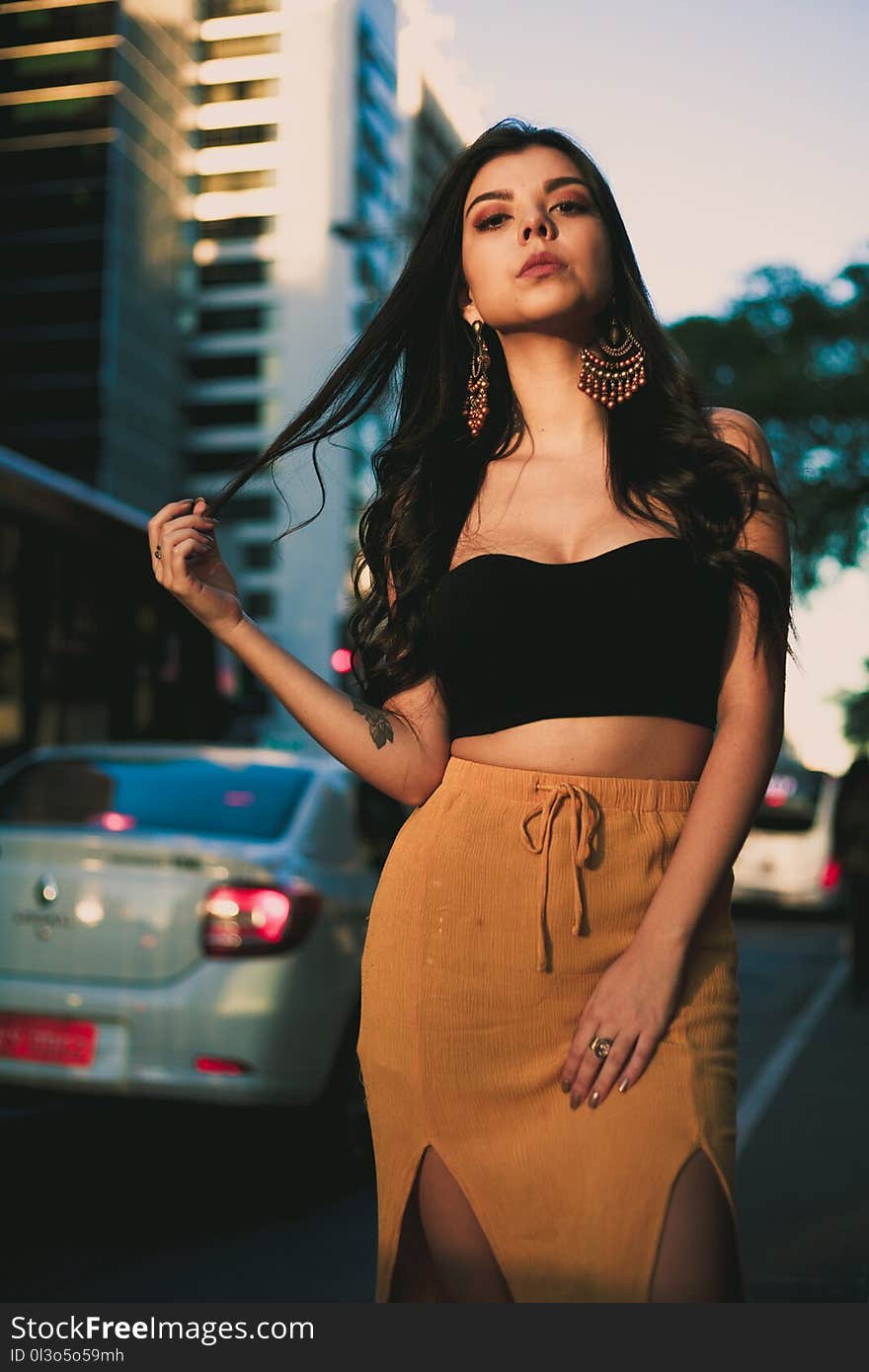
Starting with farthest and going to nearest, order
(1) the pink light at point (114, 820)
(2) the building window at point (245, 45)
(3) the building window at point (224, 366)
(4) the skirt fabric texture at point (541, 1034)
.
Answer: (3) the building window at point (224, 366) → (2) the building window at point (245, 45) → (1) the pink light at point (114, 820) → (4) the skirt fabric texture at point (541, 1034)

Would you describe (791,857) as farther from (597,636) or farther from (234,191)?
(597,636)

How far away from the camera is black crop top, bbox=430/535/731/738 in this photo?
81.7 inches

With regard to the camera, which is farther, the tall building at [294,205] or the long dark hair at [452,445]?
the tall building at [294,205]

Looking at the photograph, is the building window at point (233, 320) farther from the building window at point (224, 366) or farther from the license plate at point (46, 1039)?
the license plate at point (46, 1039)

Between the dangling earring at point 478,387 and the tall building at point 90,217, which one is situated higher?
the tall building at point 90,217

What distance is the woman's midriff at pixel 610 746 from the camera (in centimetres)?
208

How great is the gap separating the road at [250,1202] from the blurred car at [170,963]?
0.56 ft

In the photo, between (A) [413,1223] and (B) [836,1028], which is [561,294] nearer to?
(A) [413,1223]

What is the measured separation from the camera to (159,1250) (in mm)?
4758

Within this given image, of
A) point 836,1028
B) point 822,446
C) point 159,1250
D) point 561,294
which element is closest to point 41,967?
point 159,1250

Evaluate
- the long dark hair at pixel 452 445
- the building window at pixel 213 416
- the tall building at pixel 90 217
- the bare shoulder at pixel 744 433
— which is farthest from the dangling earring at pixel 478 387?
the building window at pixel 213 416

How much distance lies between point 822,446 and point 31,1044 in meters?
23.9

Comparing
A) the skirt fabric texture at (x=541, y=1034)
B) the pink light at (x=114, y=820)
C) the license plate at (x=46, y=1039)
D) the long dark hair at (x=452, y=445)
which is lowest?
the license plate at (x=46, y=1039)

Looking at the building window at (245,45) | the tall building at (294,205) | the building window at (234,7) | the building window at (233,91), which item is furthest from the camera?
the building window at (233,91)
